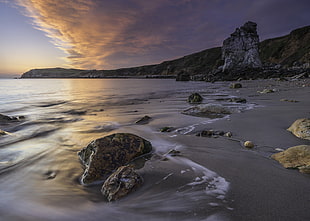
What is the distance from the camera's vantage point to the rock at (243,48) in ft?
150

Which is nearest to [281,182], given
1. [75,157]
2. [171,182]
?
[171,182]

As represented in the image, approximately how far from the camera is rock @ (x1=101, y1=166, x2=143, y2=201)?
5.55ft

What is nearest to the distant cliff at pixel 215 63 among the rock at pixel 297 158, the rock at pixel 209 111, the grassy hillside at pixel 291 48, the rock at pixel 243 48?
the grassy hillside at pixel 291 48

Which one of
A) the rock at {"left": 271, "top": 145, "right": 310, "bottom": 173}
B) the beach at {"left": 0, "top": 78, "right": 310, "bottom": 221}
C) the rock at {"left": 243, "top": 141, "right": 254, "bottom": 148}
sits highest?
the rock at {"left": 271, "top": 145, "right": 310, "bottom": 173}

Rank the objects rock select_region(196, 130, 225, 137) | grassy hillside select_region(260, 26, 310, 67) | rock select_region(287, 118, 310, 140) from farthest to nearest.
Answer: grassy hillside select_region(260, 26, 310, 67), rock select_region(196, 130, 225, 137), rock select_region(287, 118, 310, 140)

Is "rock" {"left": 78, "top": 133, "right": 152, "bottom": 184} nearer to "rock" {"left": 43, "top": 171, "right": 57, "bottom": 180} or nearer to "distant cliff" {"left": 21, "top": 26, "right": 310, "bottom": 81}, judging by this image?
"rock" {"left": 43, "top": 171, "right": 57, "bottom": 180}

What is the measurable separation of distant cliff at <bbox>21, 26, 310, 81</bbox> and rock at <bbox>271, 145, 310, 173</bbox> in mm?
31995

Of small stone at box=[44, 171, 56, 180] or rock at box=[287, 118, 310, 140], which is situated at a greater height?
rock at box=[287, 118, 310, 140]

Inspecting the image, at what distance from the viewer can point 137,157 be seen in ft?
8.36

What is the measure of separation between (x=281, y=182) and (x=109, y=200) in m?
1.65

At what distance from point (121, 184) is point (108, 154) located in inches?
25.4

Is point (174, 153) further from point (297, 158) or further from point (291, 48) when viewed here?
point (291, 48)

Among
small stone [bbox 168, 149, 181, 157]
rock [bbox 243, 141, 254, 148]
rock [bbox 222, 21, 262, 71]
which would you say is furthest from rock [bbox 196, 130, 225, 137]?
rock [bbox 222, 21, 262, 71]

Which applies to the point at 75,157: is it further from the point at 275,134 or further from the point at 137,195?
the point at 275,134
